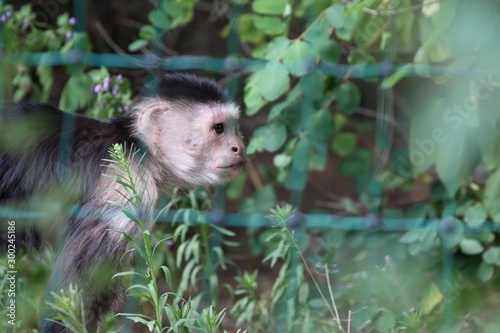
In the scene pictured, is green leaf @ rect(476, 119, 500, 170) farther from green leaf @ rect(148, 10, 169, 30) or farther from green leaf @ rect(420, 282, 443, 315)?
green leaf @ rect(148, 10, 169, 30)

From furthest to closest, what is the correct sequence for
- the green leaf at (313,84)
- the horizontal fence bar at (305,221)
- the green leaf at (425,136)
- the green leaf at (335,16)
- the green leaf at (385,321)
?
the green leaf at (313,84)
the green leaf at (425,136)
the green leaf at (335,16)
the horizontal fence bar at (305,221)
the green leaf at (385,321)

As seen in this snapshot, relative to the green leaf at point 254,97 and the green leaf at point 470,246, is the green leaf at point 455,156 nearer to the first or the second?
the green leaf at point 470,246

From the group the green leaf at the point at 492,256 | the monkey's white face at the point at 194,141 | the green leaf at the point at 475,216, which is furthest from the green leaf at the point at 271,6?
the green leaf at the point at 492,256

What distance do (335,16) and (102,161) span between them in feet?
3.83

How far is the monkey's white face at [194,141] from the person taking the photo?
2.72 meters

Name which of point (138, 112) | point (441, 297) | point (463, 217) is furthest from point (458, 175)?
point (138, 112)

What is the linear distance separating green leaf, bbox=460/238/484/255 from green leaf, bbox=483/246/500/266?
32mm

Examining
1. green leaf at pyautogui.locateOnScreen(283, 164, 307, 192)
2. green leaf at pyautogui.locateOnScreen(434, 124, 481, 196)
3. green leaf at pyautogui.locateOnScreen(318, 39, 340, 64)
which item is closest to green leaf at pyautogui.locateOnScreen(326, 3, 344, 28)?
green leaf at pyautogui.locateOnScreen(318, 39, 340, 64)

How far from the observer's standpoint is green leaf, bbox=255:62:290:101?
2.86 metres

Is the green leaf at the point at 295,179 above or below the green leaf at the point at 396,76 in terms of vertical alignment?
below

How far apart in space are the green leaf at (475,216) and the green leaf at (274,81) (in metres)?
1.00

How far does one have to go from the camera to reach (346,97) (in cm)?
331

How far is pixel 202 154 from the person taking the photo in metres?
2.73

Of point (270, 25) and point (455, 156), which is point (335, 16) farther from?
point (455, 156)
